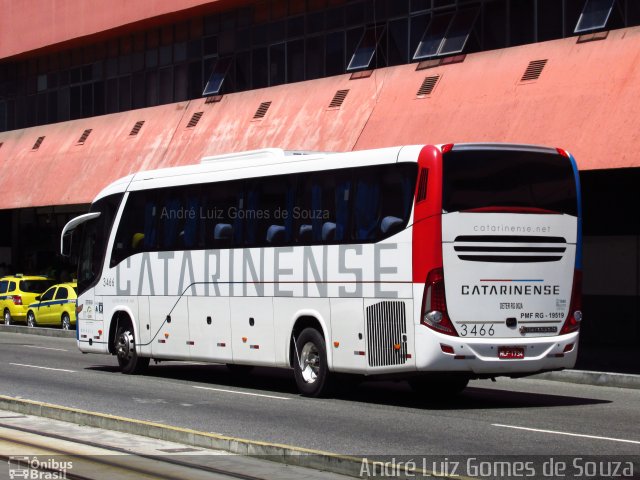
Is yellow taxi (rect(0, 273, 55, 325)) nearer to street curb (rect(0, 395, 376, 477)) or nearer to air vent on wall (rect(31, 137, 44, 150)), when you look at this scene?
air vent on wall (rect(31, 137, 44, 150))

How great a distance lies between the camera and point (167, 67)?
133 ft

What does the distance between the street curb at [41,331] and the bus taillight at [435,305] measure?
21219 mm

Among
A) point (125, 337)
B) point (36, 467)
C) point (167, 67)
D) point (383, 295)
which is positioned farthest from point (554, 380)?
point (167, 67)

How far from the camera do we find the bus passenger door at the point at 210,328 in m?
19.0

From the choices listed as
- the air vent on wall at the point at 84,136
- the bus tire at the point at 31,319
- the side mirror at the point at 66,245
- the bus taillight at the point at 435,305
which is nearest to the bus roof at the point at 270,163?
the side mirror at the point at 66,245

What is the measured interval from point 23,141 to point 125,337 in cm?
2695

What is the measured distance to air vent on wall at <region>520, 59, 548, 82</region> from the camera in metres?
25.6

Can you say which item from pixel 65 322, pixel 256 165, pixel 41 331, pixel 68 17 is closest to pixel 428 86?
pixel 256 165

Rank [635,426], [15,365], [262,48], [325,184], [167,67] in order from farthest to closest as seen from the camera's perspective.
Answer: [167,67] < [262,48] < [15,365] < [325,184] < [635,426]

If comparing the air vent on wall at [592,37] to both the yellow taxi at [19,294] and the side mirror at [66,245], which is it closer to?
the side mirror at [66,245]

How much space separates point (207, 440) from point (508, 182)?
629 cm

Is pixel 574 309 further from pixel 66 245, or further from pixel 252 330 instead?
pixel 66 245

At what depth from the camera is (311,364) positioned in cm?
1731

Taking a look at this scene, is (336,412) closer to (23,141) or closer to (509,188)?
(509,188)
